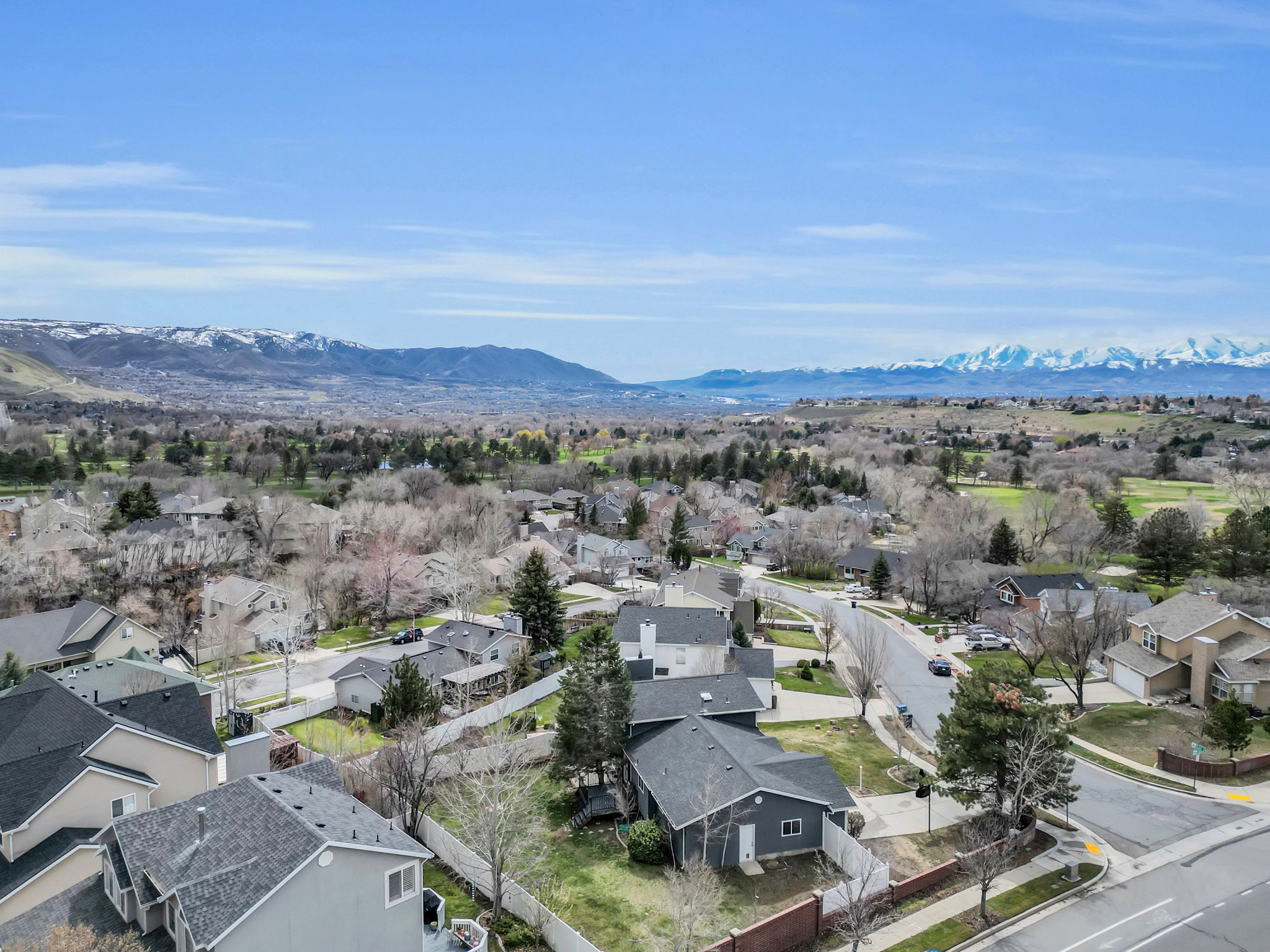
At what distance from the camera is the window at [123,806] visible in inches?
920

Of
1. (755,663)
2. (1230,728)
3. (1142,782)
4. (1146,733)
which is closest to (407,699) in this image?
(755,663)

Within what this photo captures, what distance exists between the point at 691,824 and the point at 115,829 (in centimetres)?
1595

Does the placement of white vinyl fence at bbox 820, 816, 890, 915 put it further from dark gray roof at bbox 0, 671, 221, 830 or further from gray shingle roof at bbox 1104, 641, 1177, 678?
gray shingle roof at bbox 1104, 641, 1177, 678

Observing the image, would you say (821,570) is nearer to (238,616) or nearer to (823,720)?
(823,720)

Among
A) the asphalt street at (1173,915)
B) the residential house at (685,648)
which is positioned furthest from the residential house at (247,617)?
the asphalt street at (1173,915)

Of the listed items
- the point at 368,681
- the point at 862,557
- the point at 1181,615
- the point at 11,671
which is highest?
the point at 1181,615

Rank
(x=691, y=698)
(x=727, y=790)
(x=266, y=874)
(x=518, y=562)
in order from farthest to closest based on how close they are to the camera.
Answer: (x=518, y=562)
(x=691, y=698)
(x=727, y=790)
(x=266, y=874)

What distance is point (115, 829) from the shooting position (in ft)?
60.7

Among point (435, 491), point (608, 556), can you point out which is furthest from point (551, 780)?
point (435, 491)

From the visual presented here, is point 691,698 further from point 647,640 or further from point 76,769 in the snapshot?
point 76,769

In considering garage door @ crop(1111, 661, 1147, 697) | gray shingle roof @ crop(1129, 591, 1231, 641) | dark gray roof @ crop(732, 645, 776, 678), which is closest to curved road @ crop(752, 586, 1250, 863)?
dark gray roof @ crop(732, 645, 776, 678)

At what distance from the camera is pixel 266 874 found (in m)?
16.4

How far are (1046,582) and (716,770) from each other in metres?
46.4

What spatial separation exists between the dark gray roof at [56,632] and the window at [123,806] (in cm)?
2578
